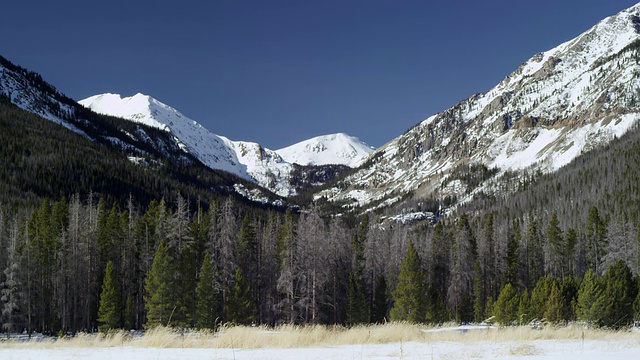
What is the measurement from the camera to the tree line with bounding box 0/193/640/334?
4838 centimetres

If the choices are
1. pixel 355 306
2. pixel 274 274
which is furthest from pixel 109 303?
pixel 355 306

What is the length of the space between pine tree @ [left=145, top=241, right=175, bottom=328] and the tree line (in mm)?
111

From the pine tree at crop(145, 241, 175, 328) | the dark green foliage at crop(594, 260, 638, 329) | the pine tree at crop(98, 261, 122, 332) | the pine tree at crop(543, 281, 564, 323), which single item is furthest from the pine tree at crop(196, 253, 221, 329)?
the dark green foliage at crop(594, 260, 638, 329)

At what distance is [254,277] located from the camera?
63.2 meters

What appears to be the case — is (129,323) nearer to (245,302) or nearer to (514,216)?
(245,302)

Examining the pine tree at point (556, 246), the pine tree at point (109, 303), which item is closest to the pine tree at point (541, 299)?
the pine tree at point (556, 246)

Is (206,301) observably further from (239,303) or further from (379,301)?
(379,301)

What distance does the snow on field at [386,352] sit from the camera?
9.03 metres

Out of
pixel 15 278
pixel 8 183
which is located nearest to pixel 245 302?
pixel 15 278

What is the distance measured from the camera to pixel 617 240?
78.4 meters

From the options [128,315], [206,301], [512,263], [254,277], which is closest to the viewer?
[206,301]

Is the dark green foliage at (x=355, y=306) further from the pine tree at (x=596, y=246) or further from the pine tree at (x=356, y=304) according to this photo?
the pine tree at (x=596, y=246)

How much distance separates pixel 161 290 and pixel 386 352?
41.7m

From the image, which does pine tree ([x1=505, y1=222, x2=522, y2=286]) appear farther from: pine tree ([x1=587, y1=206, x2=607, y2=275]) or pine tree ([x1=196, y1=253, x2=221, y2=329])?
pine tree ([x1=196, y1=253, x2=221, y2=329])
